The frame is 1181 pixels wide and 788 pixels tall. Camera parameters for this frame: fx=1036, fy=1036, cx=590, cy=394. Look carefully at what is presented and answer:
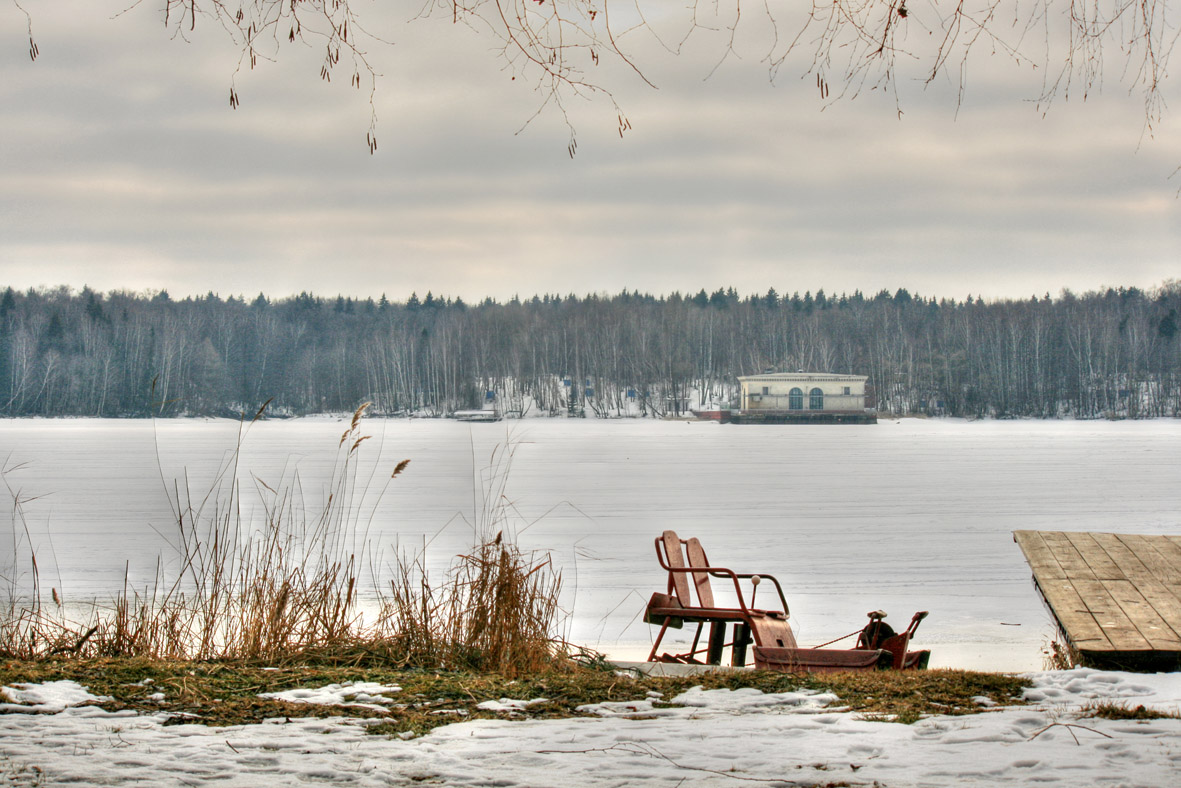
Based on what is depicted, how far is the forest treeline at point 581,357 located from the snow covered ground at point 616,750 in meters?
70.8

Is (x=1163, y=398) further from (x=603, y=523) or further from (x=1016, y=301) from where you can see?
(x=603, y=523)

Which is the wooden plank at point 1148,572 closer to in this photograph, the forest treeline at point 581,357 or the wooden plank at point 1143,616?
the wooden plank at point 1143,616

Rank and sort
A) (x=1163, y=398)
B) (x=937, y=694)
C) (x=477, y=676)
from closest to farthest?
1. (x=937, y=694)
2. (x=477, y=676)
3. (x=1163, y=398)

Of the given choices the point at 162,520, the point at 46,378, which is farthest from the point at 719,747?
the point at 46,378

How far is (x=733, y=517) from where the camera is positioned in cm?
1497

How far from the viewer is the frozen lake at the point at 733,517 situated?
832 centimetres

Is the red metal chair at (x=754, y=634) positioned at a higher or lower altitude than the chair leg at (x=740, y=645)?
higher

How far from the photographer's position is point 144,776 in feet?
8.44

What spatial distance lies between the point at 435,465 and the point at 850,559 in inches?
636

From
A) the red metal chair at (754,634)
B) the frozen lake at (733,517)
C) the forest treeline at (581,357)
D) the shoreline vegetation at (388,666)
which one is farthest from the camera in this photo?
the forest treeline at (581,357)

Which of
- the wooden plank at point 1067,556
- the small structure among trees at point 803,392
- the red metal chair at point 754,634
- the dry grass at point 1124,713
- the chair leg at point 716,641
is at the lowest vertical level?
the chair leg at point 716,641

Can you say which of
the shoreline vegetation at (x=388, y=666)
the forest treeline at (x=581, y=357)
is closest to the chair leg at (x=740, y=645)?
the shoreline vegetation at (x=388, y=666)

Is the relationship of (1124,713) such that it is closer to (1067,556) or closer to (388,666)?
(388,666)

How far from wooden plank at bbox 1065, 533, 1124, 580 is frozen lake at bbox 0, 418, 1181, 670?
2.25 ft
